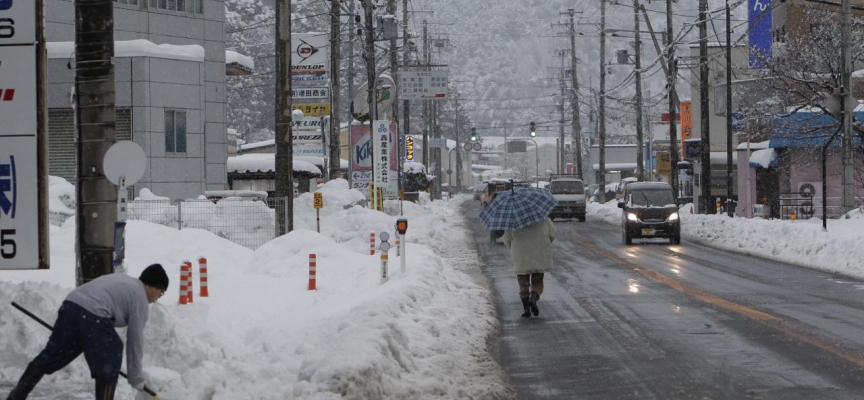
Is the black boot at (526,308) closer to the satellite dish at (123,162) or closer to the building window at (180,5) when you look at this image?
the satellite dish at (123,162)

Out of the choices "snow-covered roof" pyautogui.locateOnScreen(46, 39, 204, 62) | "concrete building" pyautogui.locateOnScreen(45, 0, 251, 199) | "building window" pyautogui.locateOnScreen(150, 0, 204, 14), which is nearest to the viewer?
"snow-covered roof" pyautogui.locateOnScreen(46, 39, 204, 62)

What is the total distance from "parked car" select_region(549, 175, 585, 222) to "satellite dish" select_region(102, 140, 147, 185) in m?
40.1

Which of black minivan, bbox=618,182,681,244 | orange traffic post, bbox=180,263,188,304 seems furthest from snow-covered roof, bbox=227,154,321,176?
orange traffic post, bbox=180,263,188,304

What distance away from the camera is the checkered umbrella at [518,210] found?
14.5 m

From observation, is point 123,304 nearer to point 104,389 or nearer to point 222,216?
point 104,389

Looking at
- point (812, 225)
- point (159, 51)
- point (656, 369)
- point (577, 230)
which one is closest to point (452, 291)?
point (656, 369)

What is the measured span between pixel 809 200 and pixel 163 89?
25.8 meters

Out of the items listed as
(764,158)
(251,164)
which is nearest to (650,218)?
(764,158)

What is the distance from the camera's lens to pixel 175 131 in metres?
34.5

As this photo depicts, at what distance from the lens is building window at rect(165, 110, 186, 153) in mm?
34312

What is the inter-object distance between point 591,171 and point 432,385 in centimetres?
10795

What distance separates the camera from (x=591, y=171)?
11525cm

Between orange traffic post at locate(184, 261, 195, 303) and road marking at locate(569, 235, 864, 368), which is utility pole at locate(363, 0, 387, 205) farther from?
orange traffic post at locate(184, 261, 195, 303)

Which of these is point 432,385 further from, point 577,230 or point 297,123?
point 297,123
